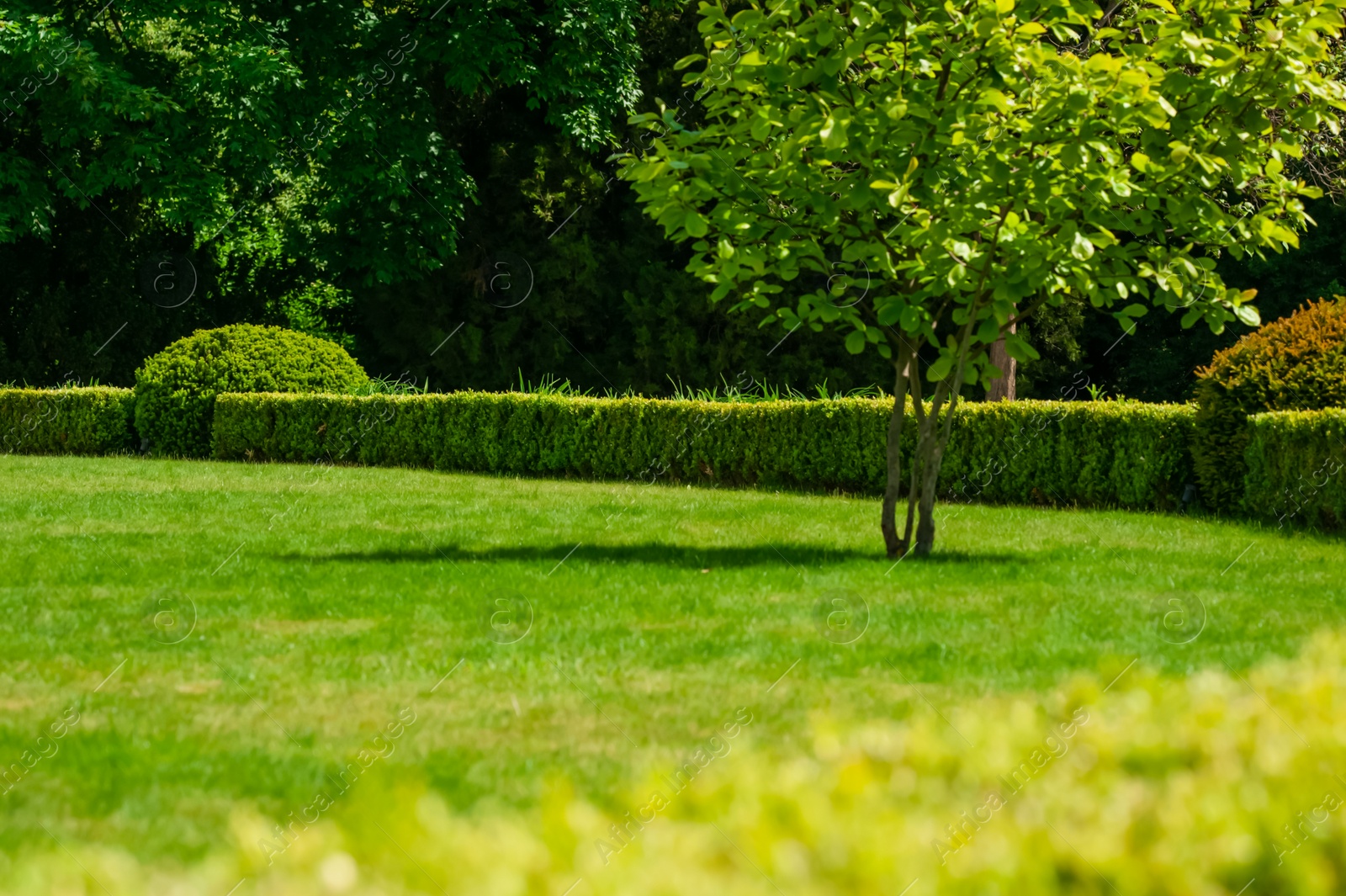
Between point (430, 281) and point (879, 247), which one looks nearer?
point (879, 247)

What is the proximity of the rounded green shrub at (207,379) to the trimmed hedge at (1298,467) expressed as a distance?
14.2 metres

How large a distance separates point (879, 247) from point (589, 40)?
16.6 m

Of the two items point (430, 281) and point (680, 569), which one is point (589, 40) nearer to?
point (430, 281)

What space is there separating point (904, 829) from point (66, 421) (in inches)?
862

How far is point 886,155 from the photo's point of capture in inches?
332

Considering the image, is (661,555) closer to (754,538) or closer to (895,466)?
(754,538)

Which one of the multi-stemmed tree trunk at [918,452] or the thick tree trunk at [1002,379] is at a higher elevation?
the multi-stemmed tree trunk at [918,452]

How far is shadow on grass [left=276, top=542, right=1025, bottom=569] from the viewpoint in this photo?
901 cm

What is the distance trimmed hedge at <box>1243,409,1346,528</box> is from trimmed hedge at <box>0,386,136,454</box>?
17.5m

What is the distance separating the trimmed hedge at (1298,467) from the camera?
35.4ft

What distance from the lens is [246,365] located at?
20.5 m

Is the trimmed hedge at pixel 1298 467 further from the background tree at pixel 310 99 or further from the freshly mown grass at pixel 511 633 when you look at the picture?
the background tree at pixel 310 99

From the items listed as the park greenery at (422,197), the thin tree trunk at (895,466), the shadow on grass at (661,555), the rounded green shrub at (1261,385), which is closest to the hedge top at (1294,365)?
the rounded green shrub at (1261,385)

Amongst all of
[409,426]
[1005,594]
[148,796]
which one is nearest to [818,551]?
[1005,594]
